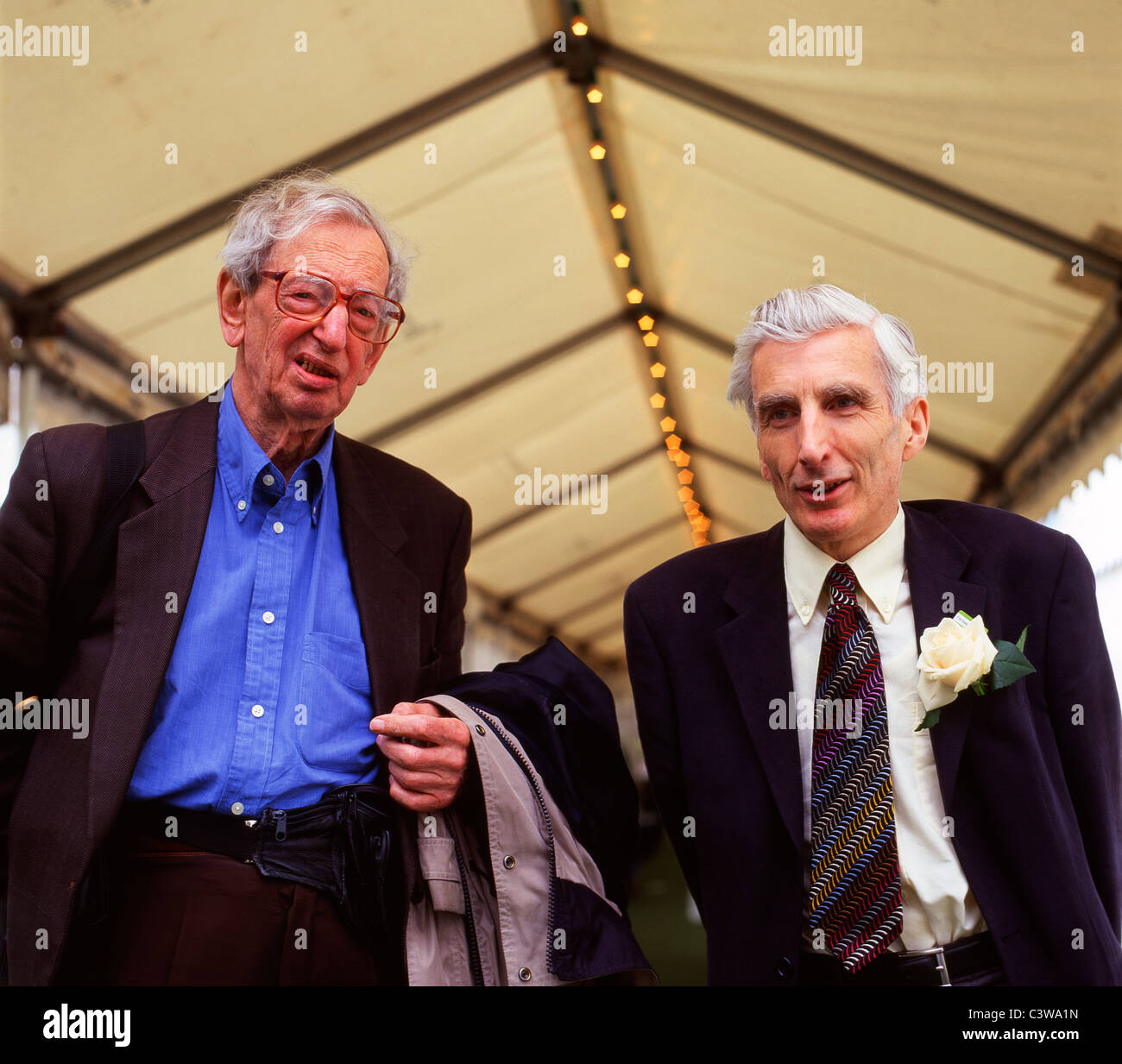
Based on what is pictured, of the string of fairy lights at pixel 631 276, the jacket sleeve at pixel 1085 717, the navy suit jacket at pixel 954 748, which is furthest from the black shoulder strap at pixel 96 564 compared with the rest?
the string of fairy lights at pixel 631 276

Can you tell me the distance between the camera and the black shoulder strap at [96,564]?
163 cm

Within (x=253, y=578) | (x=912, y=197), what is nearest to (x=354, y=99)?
(x=912, y=197)

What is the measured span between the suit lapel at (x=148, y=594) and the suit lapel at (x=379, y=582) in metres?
0.23

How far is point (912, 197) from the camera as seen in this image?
4.43m

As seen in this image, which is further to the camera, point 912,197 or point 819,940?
point 912,197

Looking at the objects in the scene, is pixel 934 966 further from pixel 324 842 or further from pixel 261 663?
pixel 261 663

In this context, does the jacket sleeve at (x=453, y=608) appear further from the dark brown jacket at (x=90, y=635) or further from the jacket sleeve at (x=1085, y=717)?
the jacket sleeve at (x=1085, y=717)

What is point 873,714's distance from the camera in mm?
1674

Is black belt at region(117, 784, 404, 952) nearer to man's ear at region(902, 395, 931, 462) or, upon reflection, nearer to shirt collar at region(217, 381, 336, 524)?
shirt collar at region(217, 381, 336, 524)

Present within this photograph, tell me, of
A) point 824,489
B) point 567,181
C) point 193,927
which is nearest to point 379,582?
point 193,927

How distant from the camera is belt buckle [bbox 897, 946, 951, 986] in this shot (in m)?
1.58

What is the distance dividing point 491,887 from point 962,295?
3.89 metres

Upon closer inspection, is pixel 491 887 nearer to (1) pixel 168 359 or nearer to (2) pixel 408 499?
(2) pixel 408 499

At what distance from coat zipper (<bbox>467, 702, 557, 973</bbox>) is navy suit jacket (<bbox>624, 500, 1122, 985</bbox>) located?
237 mm
